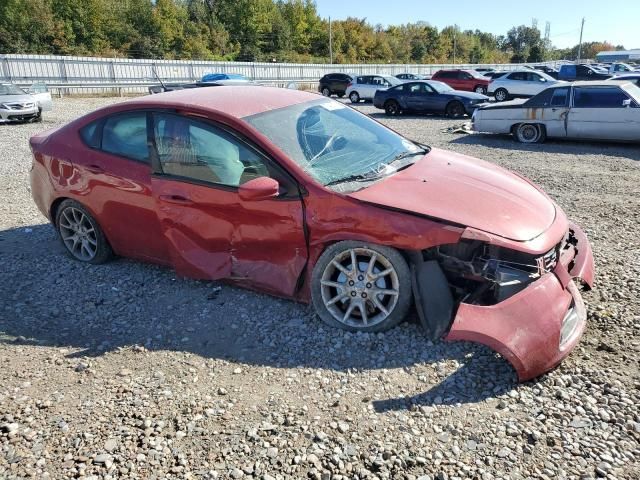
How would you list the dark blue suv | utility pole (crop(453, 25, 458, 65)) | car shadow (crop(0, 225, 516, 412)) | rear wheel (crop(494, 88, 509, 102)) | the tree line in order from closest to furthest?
car shadow (crop(0, 225, 516, 412)), rear wheel (crop(494, 88, 509, 102)), the dark blue suv, the tree line, utility pole (crop(453, 25, 458, 65))

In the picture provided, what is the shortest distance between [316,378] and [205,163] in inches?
74.0

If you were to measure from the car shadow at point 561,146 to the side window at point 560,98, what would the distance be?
0.89 meters

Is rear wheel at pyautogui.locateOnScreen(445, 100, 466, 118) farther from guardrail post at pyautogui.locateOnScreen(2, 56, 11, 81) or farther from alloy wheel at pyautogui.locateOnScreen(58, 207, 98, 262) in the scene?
guardrail post at pyautogui.locateOnScreen(2, 56, 11, 81)

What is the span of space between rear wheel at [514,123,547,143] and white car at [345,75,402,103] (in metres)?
13.7

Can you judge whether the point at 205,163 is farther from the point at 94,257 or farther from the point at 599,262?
the point at 599,262

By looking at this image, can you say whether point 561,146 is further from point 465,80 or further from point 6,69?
point 6,69

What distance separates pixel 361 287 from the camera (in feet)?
11.9

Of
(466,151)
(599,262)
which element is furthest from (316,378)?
(466,151)

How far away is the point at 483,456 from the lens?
8.55ft

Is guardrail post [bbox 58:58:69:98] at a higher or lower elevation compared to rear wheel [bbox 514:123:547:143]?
higher

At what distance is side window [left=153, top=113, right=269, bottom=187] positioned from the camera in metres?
3.96

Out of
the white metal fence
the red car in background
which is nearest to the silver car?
the white metal fence

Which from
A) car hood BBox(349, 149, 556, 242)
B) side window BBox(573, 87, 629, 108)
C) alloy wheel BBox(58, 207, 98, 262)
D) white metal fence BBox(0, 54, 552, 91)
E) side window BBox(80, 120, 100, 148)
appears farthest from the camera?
white metal fence BBox(0, 54, 552, 91)

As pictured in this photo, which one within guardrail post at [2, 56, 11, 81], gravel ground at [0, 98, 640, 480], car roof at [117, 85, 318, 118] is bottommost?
gravel ground at [0, 98, 640, 480]
